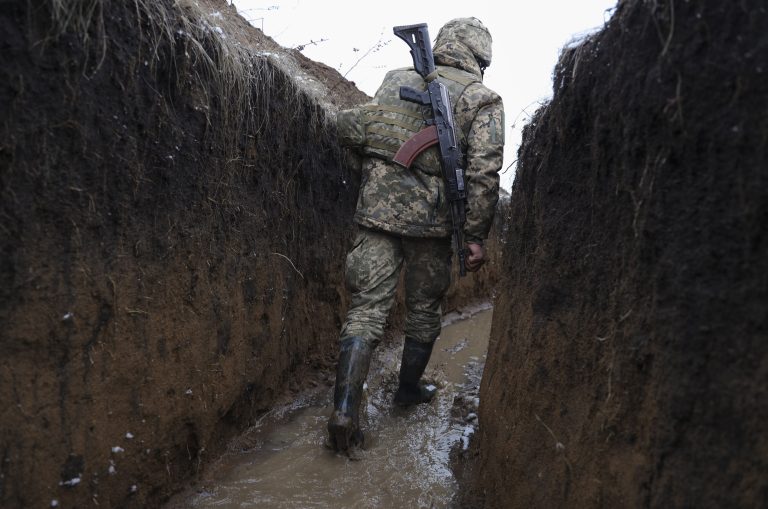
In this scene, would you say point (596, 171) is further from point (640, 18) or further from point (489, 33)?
point (489, 33)

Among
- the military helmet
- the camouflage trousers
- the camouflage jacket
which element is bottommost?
the camouflage trousers

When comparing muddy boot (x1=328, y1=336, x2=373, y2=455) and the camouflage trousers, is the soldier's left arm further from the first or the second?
muddy boot (x1=328, y1=336, x2=373, y2=455)

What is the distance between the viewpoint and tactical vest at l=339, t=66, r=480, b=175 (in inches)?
138

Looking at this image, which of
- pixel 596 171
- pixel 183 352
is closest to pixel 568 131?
pixel 596 171

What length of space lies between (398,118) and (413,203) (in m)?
0.55

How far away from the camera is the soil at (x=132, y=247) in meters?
1.94

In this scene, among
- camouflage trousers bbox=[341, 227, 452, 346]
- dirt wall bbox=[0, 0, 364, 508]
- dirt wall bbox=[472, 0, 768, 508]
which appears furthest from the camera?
camouflage trousers bbox=[341, 227, 452, 346]

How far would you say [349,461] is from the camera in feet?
9.88

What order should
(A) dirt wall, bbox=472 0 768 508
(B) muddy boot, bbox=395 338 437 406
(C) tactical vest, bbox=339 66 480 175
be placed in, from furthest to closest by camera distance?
(B) muddy boot, bbox=395 338 437 406 < (C) tactical vest, bbox=339 66 480 175 < (A) dirt wall, bbox=472 0 768 508

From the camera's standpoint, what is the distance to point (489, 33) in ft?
13.0

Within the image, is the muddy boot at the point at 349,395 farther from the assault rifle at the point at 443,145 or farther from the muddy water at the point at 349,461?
the assault rifle at the point at 443,145

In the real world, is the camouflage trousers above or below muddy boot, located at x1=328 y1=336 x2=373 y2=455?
above

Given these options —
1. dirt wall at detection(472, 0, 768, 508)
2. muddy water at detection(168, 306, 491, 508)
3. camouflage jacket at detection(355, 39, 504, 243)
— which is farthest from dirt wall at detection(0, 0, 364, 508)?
dirt wall at detection(472, 0, 768, 508)

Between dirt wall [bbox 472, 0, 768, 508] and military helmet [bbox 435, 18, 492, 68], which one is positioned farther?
military helmet [bbox 435, 18, 492, 68]
